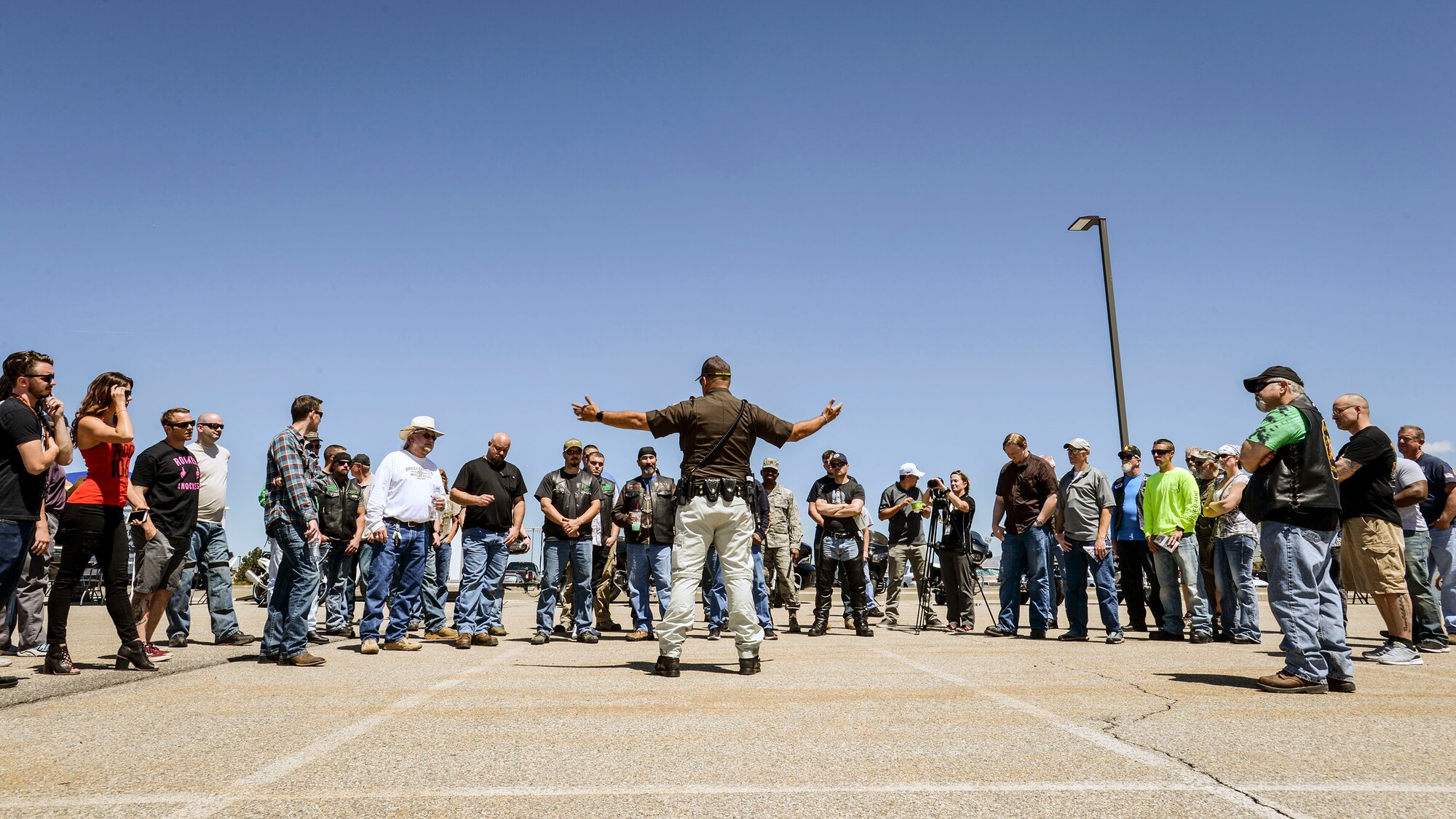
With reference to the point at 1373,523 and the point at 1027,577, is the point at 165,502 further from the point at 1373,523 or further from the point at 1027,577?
the point at 1373,523

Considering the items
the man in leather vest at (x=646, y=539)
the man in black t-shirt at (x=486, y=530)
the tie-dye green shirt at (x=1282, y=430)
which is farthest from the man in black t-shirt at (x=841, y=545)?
the tie-dye green shirt at (x=1282, y=430)

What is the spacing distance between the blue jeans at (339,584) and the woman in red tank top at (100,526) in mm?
3632

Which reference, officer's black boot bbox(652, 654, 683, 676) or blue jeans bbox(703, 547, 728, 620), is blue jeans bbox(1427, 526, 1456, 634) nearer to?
blue jeans bbox(703, 547, 728, 620)

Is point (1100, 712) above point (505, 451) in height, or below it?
below

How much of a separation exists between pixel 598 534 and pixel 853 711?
20.8 feet

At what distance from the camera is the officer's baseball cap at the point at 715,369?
7234 millimetres

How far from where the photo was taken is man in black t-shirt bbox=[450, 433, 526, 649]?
374 inches

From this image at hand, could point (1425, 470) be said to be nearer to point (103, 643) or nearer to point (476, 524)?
point (476, 524)

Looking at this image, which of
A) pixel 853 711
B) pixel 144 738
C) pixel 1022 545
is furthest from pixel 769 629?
pixel 144 738

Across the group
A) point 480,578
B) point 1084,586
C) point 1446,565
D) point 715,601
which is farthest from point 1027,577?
point 480,578

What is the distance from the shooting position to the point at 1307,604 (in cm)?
585

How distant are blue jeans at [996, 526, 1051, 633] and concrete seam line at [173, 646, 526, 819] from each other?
6.60 m

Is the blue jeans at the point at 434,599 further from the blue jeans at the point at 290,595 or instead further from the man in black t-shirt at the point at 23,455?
the man in black t-shirt at the point at 23,455

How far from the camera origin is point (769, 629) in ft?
35.0
